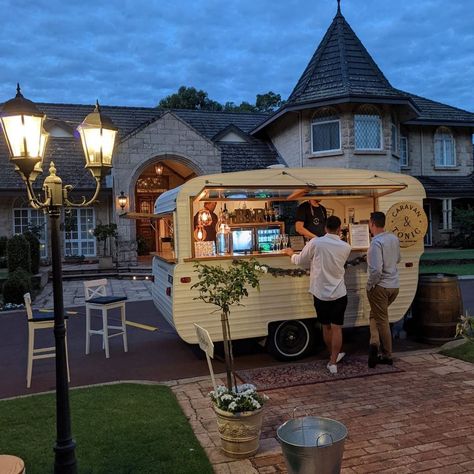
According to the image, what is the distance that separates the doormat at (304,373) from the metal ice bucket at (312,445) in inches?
84.9

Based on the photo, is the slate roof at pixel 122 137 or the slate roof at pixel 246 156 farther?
the slate roof at pixel 246 156

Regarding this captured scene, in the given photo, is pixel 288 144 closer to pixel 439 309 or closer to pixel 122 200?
pixel 122 200

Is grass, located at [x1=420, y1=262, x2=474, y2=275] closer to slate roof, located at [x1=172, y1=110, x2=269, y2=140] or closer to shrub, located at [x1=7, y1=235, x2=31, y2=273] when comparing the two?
slate roof, located at [x1=172, y1=110, x2=269, y2=140]

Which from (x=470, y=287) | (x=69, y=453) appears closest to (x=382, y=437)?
(x=69, y=453)

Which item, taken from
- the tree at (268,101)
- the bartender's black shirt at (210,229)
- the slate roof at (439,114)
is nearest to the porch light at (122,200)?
the bartender's black shirt at (210,229)

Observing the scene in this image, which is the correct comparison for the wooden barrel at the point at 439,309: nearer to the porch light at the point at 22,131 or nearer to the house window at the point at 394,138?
the porch light at the point at 22,131

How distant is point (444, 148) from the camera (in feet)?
83.0

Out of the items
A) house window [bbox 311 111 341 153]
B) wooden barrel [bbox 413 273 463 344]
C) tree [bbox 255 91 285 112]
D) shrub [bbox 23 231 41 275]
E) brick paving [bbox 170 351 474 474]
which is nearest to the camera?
brick paving [bbox 170 351 474 474]

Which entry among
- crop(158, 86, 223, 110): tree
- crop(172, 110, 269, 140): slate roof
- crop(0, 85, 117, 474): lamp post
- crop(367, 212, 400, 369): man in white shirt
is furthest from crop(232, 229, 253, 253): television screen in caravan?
crop(158, 86, 223, 110): tree

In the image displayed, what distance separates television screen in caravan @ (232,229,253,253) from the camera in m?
7.62

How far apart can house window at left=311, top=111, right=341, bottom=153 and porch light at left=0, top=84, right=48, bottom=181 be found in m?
16.5

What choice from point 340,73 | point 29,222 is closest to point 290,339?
point 340,73

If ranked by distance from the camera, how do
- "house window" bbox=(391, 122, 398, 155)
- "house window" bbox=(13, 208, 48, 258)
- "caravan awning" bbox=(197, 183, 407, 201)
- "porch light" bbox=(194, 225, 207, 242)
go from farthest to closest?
"house window" bbox=(13, 208, 48, 258), "house window" bbox=(391, 122, 398, 155), "porch light" bbox=(194, 225, 207, 242), "caravan awning" bbox=(197, 183, 407, 201)

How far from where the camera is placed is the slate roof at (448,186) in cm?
2391
